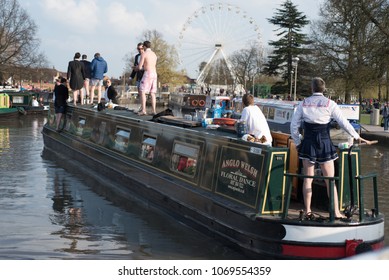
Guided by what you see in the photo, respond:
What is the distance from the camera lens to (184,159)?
987 cm

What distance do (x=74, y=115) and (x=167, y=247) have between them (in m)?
9.50

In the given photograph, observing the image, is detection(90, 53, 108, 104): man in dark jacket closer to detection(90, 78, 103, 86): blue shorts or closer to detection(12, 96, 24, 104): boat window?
detection(90, 78, 103, 86): blue shorts

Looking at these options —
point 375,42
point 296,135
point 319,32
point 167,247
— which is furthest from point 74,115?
point 319,32

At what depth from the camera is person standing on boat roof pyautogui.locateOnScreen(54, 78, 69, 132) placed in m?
17.5

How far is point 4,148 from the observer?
67.6ft

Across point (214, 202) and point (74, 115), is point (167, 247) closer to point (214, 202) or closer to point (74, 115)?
point (214, 202)

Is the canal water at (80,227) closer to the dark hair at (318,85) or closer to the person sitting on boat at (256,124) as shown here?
the person sitting on boat at (256,124)

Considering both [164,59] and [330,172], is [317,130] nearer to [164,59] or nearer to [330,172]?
[330,172]

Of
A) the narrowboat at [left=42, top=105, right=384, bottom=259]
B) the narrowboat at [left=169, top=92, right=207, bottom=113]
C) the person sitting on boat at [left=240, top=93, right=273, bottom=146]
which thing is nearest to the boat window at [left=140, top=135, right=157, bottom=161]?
the narrowboat at [left=42, top=105, right=384, bottom=259]

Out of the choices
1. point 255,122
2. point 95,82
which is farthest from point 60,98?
point 255,122

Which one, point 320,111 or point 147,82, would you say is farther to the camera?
point 147,82

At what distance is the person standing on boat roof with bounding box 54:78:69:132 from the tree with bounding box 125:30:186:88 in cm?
6183

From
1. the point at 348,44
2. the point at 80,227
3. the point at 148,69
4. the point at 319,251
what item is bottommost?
the point at 80,227

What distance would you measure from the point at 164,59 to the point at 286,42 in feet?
73.7
